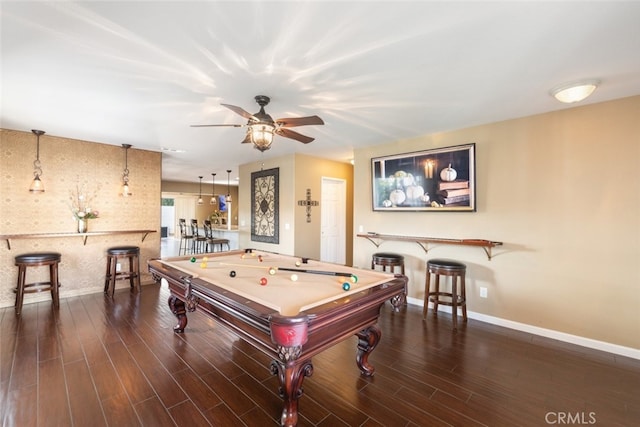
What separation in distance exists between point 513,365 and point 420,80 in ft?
8.69

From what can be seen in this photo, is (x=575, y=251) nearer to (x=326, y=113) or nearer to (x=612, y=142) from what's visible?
(x=612, y=142)

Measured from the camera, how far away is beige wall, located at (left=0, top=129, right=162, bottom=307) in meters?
3.79

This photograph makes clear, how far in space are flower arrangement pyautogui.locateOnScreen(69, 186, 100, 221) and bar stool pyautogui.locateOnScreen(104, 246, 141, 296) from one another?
2.05 feet

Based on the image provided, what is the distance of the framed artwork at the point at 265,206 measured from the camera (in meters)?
5.49

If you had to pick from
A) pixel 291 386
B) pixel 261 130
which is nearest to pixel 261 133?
pixel 261 130

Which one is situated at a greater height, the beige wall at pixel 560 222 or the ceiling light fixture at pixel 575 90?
the ceiling light fixture at pixel 575 90

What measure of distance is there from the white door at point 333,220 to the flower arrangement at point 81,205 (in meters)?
3.96

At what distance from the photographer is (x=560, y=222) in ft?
9.70

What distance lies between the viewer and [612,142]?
270 cm

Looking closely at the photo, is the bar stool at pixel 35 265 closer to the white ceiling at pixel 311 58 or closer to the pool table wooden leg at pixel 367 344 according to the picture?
the white ceiling at pixel 311 58

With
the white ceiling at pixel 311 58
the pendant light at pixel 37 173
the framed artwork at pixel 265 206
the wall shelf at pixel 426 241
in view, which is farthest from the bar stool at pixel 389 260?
the pendant light at pixel 37 173

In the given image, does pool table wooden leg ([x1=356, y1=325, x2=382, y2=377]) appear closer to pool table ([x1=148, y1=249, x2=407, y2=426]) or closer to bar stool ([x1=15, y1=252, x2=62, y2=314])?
pool table ([x1=148, y1=249, x2=407, y2=426])

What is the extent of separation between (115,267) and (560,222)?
604cm

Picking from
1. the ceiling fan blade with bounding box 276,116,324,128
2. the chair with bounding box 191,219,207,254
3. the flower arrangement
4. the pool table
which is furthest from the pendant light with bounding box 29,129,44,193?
the chair with bounding box 191,219,207,254
